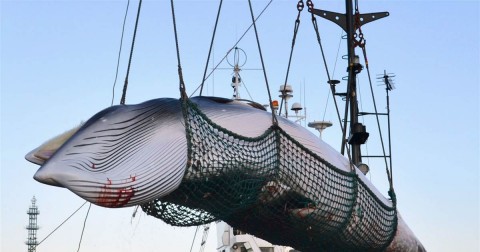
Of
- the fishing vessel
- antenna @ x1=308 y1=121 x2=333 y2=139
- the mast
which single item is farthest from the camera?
antenna @ x1=308 y1=121 x2=333 y2=139

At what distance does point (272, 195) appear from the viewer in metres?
8.12

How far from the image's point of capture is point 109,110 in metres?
7.55

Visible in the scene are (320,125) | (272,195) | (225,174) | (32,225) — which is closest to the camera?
(225,174)

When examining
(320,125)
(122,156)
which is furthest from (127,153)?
(320,125)

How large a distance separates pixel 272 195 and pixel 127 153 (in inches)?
59.0

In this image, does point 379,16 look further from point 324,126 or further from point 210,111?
point 324,126

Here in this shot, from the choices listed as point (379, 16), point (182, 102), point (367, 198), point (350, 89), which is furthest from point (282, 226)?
point (379, 16)

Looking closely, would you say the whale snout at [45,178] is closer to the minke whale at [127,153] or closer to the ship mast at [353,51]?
the minke whale at [127,153]

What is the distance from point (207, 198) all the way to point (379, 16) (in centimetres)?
858

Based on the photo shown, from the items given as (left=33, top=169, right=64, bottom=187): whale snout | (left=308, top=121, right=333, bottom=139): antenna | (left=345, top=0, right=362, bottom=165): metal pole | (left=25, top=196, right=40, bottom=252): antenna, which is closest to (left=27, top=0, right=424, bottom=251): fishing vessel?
(left=33, top=169, right=64, bottom=187): whale snout

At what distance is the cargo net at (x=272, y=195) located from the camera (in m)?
7.53

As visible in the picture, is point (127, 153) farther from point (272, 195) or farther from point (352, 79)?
point (352, 79)

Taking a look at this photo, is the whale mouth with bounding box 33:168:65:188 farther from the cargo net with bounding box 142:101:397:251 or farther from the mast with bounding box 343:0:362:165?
the mast with bounding box 343:0:362:165

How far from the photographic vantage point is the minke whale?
675cm
